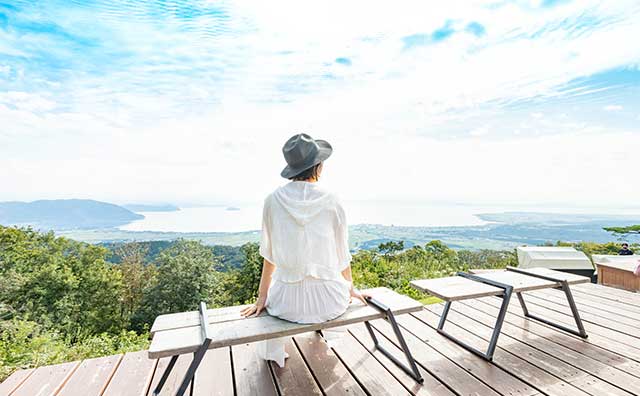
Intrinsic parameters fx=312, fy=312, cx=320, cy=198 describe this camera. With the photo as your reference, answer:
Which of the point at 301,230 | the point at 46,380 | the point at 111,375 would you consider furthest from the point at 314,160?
the point at 46,380

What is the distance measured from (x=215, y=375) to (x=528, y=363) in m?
2.07

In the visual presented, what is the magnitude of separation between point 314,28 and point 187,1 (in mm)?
1746

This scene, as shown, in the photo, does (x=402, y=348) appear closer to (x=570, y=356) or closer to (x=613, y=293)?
(x=570, y=356)

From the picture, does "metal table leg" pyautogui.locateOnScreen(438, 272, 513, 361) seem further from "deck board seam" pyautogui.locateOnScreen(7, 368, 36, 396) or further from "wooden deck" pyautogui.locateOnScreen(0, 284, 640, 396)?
"deck board seam" pyautogui.locateOnScreen(7, 368, 36, 396)

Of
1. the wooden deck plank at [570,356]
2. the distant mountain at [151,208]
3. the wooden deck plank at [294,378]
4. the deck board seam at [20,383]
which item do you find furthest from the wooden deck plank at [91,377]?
the distant mountain at [151,208]

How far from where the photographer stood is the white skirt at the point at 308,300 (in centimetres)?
174

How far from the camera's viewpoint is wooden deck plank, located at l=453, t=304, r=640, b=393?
74.4 inches

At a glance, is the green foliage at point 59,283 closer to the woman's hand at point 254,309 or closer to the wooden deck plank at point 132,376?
the wooden deck plank at point 132,376

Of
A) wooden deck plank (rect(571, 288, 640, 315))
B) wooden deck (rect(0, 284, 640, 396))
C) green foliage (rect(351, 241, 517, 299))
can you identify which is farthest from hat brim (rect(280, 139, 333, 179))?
wooden deck plank (rect(571, 288, 640, 315))

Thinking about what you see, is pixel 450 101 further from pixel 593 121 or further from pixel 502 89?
pixel 593 121

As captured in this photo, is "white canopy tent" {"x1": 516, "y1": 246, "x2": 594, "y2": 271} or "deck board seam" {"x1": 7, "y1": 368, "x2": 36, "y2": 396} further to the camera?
"white canopy tent" {"x1": 516, "y1": 246, "x2": 594, "y2": 271}

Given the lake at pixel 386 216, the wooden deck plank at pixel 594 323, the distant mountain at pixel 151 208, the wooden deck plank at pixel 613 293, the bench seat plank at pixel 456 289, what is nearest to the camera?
the bench seat plank at pixel 456 289

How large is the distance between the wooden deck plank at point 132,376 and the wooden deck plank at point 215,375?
12.1 inches

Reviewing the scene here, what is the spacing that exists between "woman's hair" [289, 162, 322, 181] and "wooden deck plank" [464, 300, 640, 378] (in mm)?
2326
